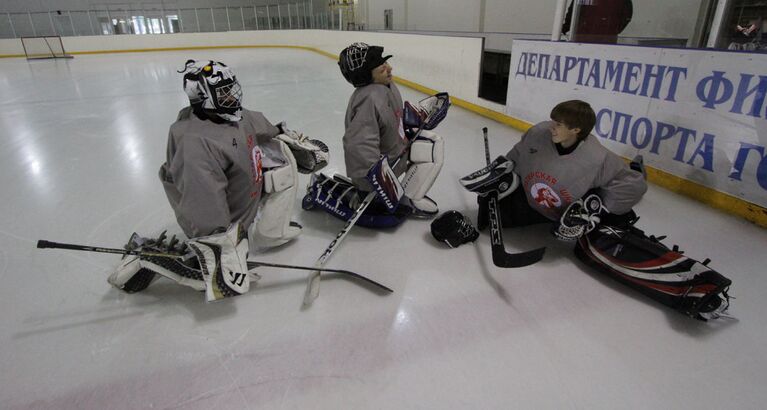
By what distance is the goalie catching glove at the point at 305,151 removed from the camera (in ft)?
5.78

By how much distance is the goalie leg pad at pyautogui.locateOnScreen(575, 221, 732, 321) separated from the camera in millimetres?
1265

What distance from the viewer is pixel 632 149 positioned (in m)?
2.68

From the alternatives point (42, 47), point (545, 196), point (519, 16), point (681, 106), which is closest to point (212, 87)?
point (545, 196)

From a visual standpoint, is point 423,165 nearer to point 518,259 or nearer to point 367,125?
point 367,125

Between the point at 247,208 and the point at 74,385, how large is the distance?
2.38ft

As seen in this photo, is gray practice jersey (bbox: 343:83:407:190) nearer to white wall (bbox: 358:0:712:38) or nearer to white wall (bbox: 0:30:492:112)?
white wall (bbox: 358:0:712:38)

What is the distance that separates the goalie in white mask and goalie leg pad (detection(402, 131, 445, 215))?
2.27 ft

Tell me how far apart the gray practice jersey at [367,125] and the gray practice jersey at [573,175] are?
2.05 feet

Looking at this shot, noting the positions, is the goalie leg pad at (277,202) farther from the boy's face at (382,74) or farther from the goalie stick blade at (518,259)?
the goalie stick blade at (518,259)

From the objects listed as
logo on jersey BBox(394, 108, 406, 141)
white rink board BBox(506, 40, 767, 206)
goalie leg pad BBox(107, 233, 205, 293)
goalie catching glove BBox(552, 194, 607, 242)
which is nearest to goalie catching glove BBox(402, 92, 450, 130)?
logo on jersey BBox(394, 108, 406, 141)

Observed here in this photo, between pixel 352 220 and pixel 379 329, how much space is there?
587mm

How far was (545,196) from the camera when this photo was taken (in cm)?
170

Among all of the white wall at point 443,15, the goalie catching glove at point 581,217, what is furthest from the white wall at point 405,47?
the goalie catching glove at point 581,217

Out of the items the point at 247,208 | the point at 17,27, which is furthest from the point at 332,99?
the point at 17,27
